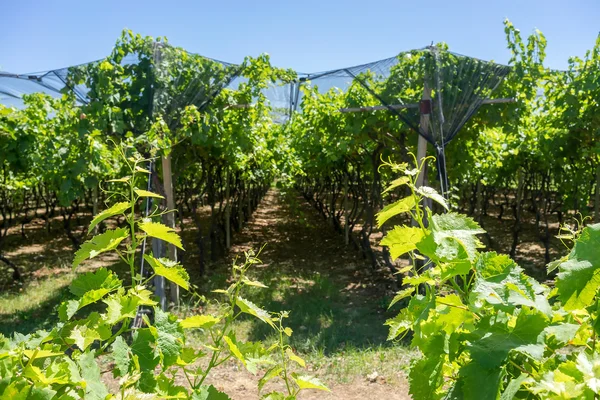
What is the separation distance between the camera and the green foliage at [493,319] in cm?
Result: 68

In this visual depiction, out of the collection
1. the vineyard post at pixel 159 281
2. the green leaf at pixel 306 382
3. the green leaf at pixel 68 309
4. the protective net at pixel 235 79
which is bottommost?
the vineyard post at pixel 159 281

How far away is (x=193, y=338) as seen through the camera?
4.46 meters

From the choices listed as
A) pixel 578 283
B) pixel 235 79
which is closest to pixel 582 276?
pixel 578 283

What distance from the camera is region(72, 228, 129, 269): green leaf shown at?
97 cm

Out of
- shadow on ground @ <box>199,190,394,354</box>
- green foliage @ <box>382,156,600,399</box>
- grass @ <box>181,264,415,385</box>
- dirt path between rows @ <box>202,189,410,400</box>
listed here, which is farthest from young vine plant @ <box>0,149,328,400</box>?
dirt path between rows @ <box>202,189,410,400</box>

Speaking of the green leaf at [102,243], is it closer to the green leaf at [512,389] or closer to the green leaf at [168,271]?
the green leaf at [168,271]

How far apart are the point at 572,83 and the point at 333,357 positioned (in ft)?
14.5

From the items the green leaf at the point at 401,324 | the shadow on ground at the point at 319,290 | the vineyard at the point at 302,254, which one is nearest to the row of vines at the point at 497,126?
the vineyard at the point at 302,254

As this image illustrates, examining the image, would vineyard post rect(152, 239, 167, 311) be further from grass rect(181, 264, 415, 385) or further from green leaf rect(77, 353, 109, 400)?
green leaf rect(77, 353, 109, 400)

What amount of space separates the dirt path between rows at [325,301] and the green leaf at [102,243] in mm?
2822

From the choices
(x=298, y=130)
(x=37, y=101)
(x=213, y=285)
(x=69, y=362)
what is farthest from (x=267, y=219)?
(x=69, y=362)

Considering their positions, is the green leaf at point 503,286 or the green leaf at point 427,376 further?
the green leaf at point 427,376

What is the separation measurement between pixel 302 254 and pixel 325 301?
2.91 m

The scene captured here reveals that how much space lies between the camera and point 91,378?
81 cm
